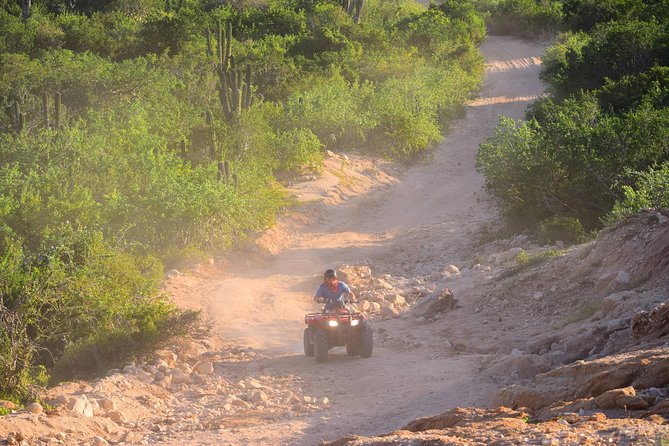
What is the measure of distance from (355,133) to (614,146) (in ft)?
32.7

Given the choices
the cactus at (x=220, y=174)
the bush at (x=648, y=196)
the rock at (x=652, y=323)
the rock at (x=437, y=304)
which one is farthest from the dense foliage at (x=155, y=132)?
the bush at (x=648, y=196)

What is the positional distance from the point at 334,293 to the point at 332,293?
0.03m

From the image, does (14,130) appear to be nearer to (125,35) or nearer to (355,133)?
(355,133)

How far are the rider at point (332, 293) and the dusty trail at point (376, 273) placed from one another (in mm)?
720

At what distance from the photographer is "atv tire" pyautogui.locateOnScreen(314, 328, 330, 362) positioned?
11859 millimetres

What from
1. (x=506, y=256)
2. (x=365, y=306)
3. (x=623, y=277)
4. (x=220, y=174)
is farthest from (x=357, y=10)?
(x=623, y=277)

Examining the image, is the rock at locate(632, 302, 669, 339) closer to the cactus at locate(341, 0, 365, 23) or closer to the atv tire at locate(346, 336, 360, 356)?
A: the atv tire at locate(346, 336, 360, 356)

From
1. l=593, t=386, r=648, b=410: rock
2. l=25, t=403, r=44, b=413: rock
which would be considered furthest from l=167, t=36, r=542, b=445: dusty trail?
l=593, t=386, r=648, b=410: rock

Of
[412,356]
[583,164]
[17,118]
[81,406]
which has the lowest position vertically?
[412,356]

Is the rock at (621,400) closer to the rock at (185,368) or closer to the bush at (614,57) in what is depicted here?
the rock at (185,368)

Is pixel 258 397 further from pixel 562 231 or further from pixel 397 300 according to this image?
pixel 562 231

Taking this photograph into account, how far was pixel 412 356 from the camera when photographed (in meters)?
12.2

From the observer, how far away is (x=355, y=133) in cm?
2580

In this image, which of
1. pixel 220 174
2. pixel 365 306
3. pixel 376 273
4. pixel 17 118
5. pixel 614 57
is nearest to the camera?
pixel 365 306
